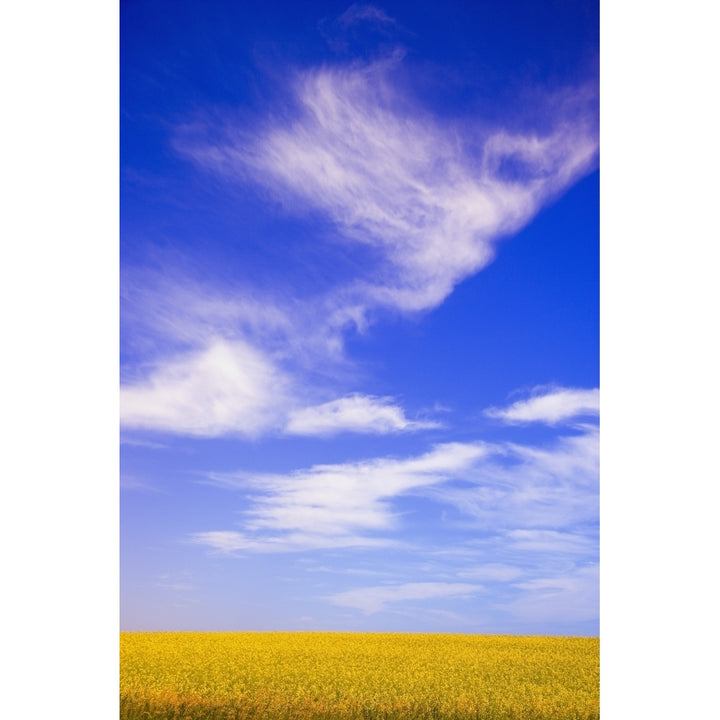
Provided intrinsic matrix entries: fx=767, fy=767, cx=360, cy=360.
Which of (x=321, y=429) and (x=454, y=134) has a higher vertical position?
(x=454, y=134)

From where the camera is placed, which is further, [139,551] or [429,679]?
[429,679]

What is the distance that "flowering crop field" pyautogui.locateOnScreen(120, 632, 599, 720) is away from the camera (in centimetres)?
587

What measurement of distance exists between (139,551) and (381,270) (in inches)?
121

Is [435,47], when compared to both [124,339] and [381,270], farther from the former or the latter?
[124,339]

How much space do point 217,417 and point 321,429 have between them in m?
0.89

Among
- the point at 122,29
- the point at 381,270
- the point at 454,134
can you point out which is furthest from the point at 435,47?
the point at 122,29

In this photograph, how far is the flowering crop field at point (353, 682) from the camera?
5867mm

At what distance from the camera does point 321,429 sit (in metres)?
6.62

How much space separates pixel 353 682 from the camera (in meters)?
6.52
